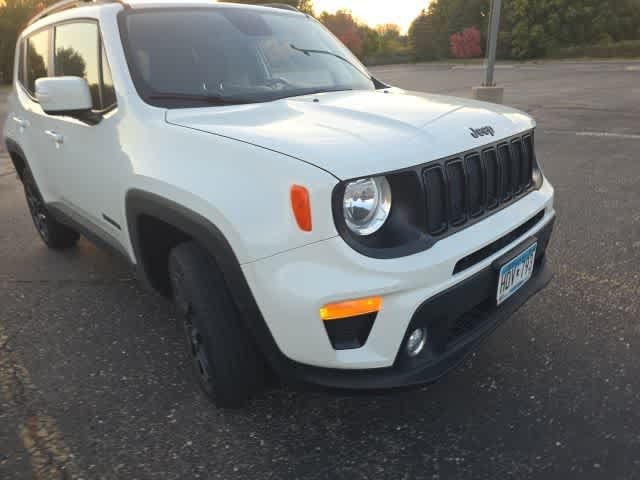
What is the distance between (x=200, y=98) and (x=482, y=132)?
1254 millimetres

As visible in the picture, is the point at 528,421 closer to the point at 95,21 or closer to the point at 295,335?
the point at 295,335

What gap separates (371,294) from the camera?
5.63 ft

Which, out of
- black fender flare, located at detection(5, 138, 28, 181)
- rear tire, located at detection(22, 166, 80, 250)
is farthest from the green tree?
rear tire, located at detection(22, 166, 80, 250)

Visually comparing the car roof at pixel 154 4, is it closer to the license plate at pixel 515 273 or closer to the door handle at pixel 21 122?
the door handle at pixel 21 122

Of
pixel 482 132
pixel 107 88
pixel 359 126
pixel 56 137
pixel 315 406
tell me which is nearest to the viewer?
pixel 359 126

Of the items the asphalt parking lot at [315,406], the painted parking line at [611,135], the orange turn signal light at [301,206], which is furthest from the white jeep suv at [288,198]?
the painted parking line at [611,135]

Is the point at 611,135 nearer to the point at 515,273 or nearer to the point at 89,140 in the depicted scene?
the point at 515,273

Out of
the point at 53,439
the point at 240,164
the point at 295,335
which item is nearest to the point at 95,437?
the point at 53,439

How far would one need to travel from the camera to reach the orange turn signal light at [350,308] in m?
1.73

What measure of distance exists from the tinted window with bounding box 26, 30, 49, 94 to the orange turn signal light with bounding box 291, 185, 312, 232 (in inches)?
102

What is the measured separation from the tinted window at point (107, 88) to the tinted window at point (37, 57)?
1.08 meters

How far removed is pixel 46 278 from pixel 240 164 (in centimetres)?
262

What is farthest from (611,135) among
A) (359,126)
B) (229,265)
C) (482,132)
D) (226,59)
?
(229,265)

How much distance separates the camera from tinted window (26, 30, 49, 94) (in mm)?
3504
